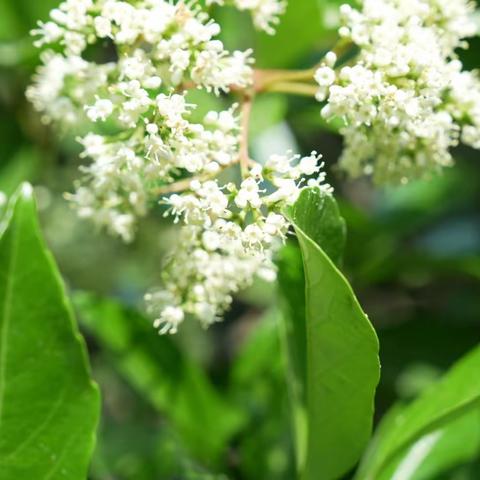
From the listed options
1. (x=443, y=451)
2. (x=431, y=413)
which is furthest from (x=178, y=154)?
(x=443, y=451)

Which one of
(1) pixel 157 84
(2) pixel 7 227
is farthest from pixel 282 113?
(2) pixel 7 227

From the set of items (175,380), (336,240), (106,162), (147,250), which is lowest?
(147,250)

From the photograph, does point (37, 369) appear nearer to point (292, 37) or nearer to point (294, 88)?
point (294, 88)

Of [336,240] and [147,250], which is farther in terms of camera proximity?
[147,250]

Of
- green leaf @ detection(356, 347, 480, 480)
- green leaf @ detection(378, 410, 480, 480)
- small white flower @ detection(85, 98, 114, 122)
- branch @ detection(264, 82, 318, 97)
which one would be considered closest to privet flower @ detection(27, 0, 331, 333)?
small white flower @ detection(85, 98, 114, 122)

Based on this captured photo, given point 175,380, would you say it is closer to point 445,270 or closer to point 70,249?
point 445,270

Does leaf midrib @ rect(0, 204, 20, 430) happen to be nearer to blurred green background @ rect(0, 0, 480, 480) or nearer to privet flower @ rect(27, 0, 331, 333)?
privet flower @ rect(27, 0, 331, 333)

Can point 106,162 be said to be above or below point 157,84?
below

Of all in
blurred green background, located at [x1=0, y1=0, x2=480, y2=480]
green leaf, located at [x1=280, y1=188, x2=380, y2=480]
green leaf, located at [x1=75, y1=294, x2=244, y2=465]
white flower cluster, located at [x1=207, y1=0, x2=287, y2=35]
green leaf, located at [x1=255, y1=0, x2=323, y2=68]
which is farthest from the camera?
green leaf, located at [x1=255, y1=0, x2=323, y2=68]
